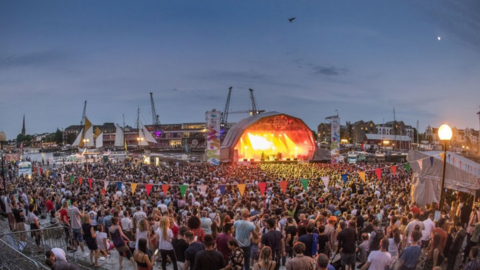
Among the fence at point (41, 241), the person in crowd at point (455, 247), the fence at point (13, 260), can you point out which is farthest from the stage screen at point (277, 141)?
the fence at point (13, 260)

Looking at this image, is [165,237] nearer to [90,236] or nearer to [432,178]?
[90,236]

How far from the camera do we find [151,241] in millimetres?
7863

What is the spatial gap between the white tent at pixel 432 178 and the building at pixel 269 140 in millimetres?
25868

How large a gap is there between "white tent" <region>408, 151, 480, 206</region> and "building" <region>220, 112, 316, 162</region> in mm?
25868

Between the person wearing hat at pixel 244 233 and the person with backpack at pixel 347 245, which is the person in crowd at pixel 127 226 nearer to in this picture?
the person wearing hat at pixel 244 233

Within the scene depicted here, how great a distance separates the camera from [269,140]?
45.8 meters

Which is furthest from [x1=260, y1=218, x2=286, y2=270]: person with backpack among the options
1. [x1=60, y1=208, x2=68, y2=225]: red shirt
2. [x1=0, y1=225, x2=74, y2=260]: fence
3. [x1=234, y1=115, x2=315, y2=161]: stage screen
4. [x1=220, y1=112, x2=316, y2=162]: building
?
[x1=234, y1=115, x2=315, y2=161]: stage screen

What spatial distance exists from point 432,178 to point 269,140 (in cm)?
3284

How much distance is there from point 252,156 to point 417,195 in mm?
32256

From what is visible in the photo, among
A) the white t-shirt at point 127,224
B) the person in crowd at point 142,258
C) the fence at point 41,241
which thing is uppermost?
the person in crowd at point 142,258

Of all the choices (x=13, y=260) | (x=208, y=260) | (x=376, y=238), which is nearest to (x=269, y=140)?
(x=376, y=238)

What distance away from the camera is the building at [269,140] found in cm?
4019

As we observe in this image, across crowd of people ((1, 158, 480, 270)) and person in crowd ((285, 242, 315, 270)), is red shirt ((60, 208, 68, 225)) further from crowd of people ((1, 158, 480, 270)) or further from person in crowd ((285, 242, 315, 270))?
person in crowd ((285, 242, 315, 270))

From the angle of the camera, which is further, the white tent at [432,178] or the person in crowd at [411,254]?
the white tent at [432,178]
